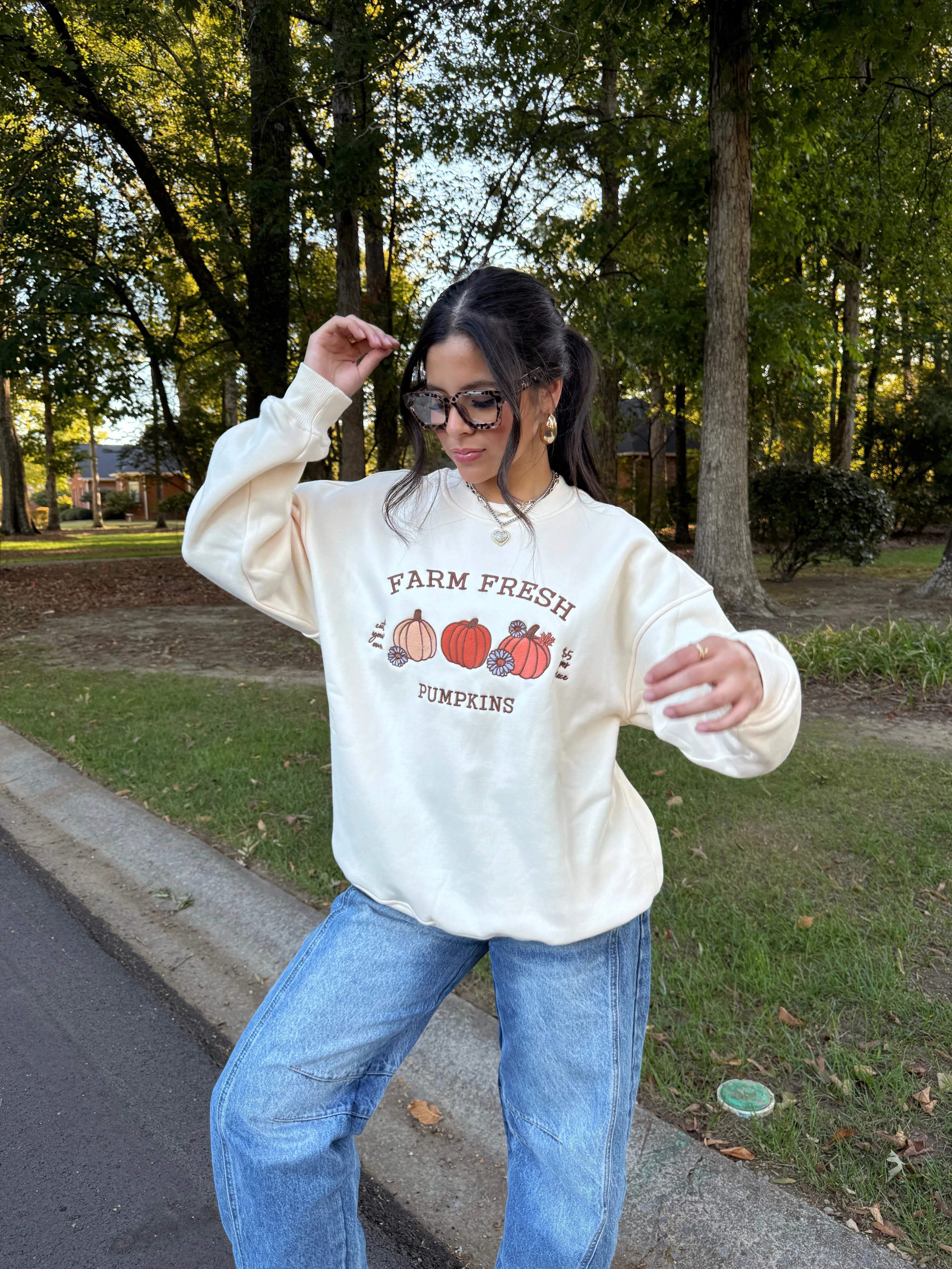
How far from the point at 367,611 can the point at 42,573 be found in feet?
58.2

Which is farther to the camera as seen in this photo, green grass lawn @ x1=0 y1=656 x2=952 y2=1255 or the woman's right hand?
green grass lawn @ x1=0 y1=656 x2=952 y2=1255

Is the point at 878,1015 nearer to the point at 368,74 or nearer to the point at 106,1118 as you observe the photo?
the point at 106,1118

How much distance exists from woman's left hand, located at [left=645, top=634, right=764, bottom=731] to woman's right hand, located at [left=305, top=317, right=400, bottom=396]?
843 millimetres

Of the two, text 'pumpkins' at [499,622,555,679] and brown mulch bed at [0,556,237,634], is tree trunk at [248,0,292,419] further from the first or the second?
text 'pumpkins' at [499,622,555,679]

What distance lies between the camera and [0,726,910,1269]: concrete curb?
84.3 inches

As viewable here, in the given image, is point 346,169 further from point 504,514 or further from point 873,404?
point 873,404

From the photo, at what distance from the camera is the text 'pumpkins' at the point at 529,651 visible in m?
1.67

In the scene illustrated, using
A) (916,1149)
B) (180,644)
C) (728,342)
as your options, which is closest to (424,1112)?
(916,1149)

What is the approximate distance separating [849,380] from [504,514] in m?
22.3

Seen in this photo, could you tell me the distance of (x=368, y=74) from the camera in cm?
1100

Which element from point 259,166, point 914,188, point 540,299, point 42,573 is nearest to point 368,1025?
point 540,299

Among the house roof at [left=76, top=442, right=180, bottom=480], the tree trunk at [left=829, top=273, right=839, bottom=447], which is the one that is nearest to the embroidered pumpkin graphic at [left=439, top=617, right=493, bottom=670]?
the tree trunk at [left=829, top=273, right=839, bottom=447]

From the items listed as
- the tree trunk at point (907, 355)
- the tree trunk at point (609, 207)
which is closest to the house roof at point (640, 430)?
the tree trunk at point (609, 207)

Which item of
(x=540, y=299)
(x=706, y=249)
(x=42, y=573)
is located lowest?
(x=42, y=573)
